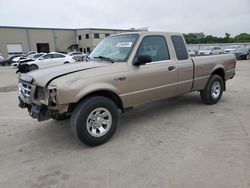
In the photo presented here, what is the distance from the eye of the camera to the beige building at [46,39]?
1891 inches

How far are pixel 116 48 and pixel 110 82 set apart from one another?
40.8 inches

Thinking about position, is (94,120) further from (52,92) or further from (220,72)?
(220,72)

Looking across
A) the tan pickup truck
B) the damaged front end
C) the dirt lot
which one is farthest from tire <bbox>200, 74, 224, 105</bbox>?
→ the damaged front end

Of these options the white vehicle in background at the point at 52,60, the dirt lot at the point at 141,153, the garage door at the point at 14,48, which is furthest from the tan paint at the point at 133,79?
the garage door at the point at 14,48

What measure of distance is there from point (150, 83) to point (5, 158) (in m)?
2.88

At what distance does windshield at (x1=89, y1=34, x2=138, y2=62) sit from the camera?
447 cm

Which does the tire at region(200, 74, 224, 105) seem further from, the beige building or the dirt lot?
the beige building

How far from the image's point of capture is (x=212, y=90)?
20.4 feet

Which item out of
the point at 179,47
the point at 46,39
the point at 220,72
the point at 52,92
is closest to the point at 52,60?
the point at 220,72

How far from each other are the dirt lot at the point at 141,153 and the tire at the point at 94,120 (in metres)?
0.20

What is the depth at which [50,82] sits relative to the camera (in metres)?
3.58

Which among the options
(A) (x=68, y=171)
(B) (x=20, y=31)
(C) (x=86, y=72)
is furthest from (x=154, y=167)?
(B) (x=20, y=31)

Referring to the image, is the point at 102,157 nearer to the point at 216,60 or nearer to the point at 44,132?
the point at 44,132

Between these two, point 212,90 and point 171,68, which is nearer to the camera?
point 171,68
